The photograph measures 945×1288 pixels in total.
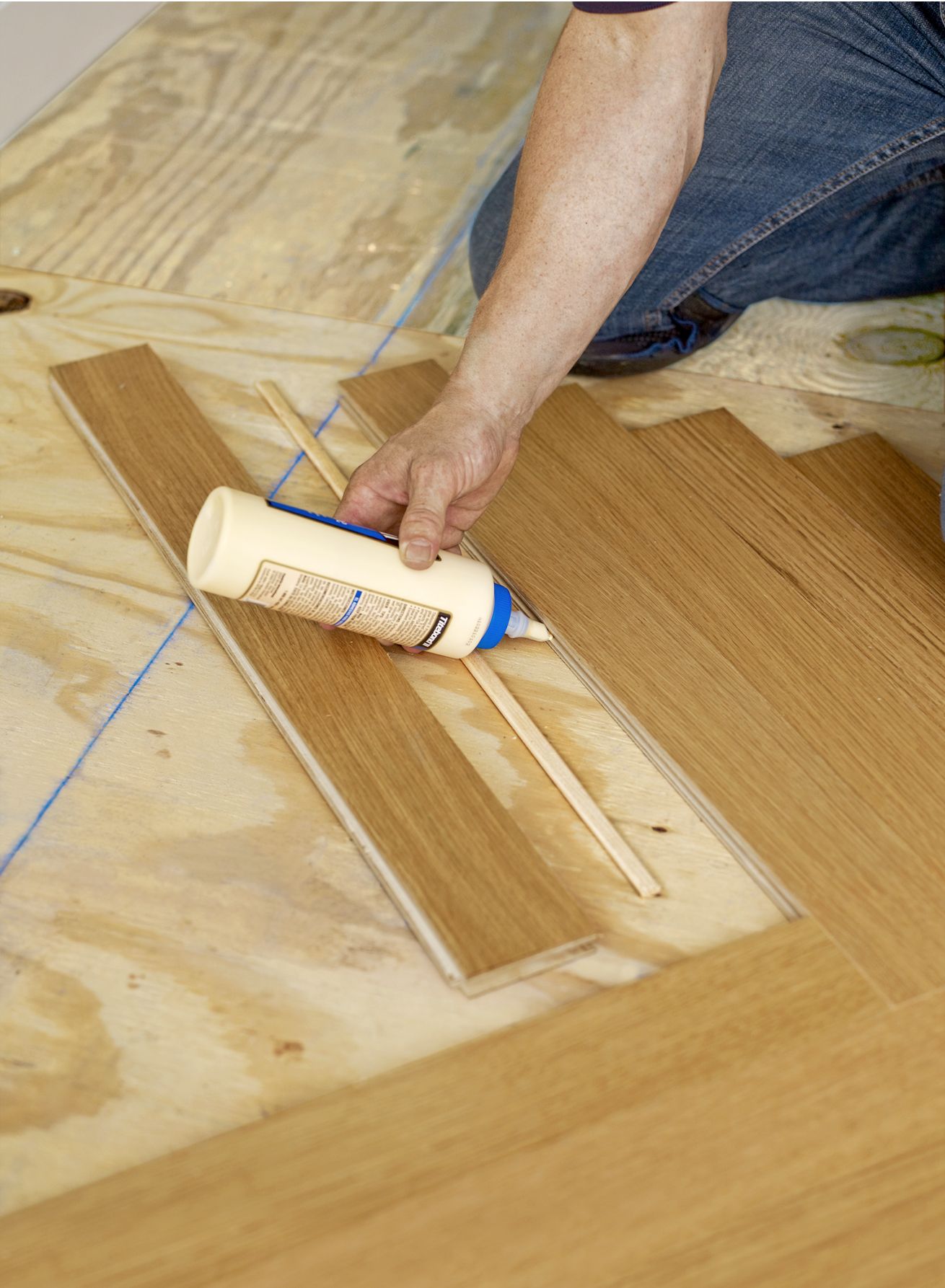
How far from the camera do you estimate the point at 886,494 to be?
79.3 inches

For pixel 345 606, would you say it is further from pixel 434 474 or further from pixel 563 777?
pixel 563 777

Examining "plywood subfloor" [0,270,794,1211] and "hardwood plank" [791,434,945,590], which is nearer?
"plywood subfloor" [0,270,794,1211]

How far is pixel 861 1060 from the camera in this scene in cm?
123

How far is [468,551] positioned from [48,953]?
2.85ft

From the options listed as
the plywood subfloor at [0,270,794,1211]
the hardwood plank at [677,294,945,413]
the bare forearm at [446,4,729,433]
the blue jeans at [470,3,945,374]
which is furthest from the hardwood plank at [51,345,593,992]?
the hardwood plank at [677,294,945,413]

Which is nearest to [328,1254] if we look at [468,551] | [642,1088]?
[642,1088]

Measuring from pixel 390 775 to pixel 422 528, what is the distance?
0.31 meters

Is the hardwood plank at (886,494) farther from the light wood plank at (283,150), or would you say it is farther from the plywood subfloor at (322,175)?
the light wood plank at (283,150)

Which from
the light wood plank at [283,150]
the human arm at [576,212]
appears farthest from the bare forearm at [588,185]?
the light wood plank at [283,150]

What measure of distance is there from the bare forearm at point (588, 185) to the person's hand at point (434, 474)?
37 mm

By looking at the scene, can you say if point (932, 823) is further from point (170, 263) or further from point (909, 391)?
point (170, 263)

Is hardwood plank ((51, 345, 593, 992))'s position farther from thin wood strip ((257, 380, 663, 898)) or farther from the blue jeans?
the blue jeans

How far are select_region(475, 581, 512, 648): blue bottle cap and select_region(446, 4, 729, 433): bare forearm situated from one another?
26 centimetres

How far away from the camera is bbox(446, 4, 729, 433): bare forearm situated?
1660mm
